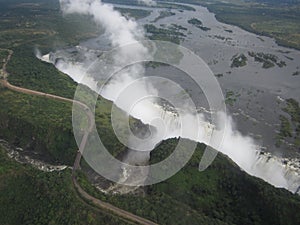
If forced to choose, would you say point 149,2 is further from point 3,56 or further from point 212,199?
point 212,199

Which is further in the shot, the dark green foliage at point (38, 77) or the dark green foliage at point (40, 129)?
the dark green foliage at point (38, 77)

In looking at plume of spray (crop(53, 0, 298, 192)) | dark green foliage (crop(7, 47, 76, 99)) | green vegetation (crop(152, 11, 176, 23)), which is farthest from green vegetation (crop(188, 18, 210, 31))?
dark green foliage (crop(7, 47, 76, 99))

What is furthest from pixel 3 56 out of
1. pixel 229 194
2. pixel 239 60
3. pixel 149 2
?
pixel 149 2

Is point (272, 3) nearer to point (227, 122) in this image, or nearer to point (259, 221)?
point (227, 122)

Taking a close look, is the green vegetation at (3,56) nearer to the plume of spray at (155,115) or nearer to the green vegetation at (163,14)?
the plume of spray at (155,115)

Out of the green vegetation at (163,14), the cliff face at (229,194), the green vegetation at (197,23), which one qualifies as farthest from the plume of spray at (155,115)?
the green vegetation at (197,23)

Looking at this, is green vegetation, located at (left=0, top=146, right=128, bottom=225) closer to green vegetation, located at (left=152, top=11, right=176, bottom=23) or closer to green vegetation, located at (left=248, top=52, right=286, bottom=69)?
green vegetation, located at (left=248, top=52, right=286, bottom=69)
